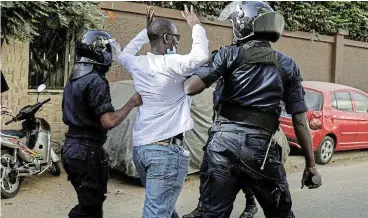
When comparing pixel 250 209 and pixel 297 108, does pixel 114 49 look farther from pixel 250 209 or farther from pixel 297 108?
pixel 250 209

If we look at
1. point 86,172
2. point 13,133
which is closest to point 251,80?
point 86,172

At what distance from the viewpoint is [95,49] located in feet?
13.1

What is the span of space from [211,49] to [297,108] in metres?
9.55

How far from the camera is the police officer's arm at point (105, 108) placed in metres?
3.76

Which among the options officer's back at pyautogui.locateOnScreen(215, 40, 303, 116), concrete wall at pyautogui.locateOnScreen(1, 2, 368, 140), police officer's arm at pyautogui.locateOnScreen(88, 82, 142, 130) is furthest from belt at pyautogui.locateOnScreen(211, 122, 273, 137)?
concrete wall at pyautogui.locateOnScreen(1, 2, 368, 140)

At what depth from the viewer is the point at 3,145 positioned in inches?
265

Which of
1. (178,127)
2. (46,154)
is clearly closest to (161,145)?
(178,127)

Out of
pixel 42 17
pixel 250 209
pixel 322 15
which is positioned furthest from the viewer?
pixel 322 15

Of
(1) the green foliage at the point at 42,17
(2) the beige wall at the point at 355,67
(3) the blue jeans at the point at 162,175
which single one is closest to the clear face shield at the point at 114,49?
(3) the blue jeans at the point at 162,175

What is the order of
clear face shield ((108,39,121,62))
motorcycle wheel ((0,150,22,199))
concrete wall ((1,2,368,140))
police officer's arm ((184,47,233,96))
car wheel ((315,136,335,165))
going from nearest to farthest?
police officer's arm ((184,47,233,96)) < clear face shield ((108,39,121,62)) < motorcycle wheel ((0,150,22,199)) < concrete wall ((1,2,368,140)) < car wheel ((315,136,335,165))

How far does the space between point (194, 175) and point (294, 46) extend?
299 inches

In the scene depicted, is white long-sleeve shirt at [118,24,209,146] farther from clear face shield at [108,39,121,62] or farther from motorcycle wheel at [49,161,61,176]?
motorcycle wheel at [49,161,61,176]

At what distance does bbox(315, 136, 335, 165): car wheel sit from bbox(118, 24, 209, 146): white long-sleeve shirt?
6.72m

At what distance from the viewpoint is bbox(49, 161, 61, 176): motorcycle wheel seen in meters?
7.88
